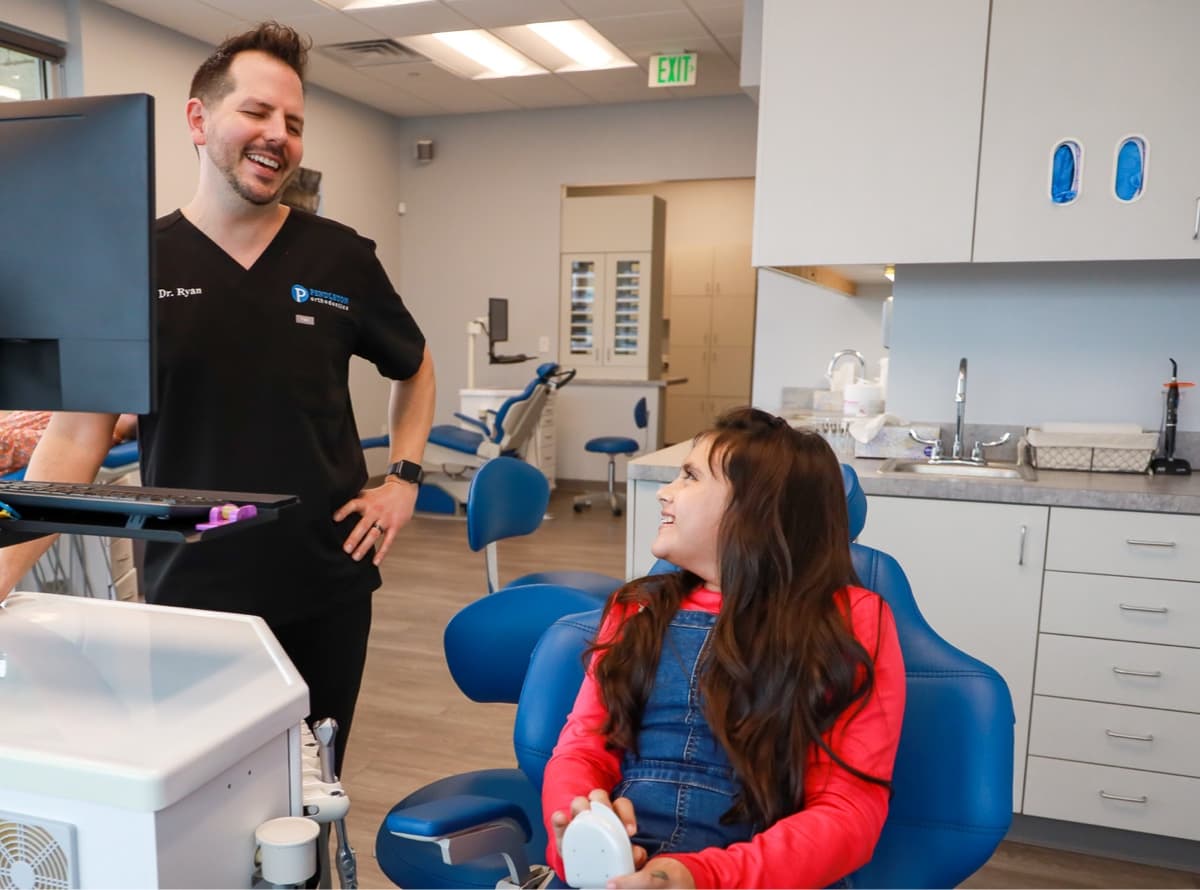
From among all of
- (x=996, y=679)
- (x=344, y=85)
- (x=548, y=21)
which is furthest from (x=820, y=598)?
(x=344, y=85)

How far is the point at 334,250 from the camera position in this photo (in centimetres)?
142

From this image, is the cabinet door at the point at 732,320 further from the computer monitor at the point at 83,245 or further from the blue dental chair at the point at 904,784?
the computer monitor at the point at 83,245

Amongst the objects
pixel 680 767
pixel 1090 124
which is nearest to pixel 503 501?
pixel 680 767

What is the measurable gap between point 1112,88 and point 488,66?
4.41 meters

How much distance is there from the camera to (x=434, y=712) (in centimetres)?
300

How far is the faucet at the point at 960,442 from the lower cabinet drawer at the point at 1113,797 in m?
0.89

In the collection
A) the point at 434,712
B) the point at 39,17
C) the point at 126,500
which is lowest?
the point at 434,712

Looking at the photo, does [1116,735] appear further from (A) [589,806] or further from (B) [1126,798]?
(A) [589,806]

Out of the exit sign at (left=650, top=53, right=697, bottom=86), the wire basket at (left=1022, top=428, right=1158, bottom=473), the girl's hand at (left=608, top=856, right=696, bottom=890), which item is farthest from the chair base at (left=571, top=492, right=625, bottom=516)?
the girl's hand at (left=608, top=856, right=696, bottom=890)

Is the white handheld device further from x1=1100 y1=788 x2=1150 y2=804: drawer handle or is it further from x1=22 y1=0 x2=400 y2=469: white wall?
x1=22 y1=0 x2=400 y2=469: white wall

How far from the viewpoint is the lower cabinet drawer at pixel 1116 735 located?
216 centimetres

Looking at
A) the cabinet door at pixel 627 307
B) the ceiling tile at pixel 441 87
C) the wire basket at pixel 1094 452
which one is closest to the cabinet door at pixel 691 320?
the cabinet door at pixel 627 307

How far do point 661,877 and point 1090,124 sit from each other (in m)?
2.28

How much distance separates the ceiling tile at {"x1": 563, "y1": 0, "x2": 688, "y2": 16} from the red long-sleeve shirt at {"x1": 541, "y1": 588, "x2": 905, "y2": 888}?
415 cm
